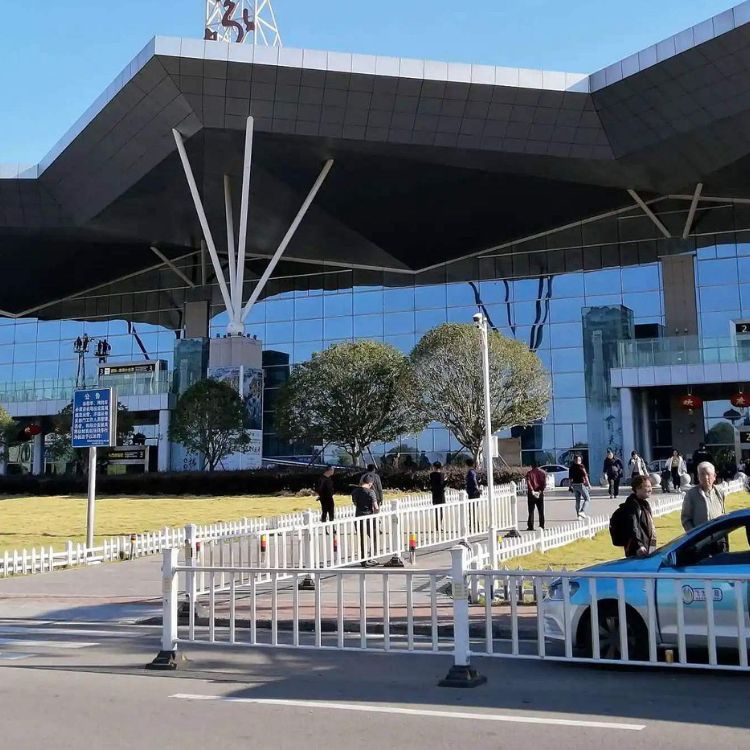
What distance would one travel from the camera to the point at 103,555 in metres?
17.7

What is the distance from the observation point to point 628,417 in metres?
41.1

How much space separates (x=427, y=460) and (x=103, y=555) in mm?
31720

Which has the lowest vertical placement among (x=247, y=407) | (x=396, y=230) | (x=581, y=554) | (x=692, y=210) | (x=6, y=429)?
(x=581, y=554)

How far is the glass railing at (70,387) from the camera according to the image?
53625 millimetres

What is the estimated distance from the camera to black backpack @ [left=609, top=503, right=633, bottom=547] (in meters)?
9.46

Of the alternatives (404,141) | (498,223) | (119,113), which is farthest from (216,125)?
(498,223)

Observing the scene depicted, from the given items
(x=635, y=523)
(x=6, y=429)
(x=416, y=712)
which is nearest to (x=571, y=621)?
(x=416, y=712)

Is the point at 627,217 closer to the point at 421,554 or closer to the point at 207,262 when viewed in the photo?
the point at 207,262

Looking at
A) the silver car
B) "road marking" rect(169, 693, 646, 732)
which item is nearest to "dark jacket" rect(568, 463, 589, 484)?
the silver car

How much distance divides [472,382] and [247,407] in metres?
11.7

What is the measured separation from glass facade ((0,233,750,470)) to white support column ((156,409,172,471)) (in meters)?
1.33

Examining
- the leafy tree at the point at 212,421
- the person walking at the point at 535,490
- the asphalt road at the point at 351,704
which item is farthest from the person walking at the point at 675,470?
the asphalt road at the point at 351,704

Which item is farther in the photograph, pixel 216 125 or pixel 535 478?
pixel 216 125

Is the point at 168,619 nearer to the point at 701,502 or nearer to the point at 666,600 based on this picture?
the point at 666,600
